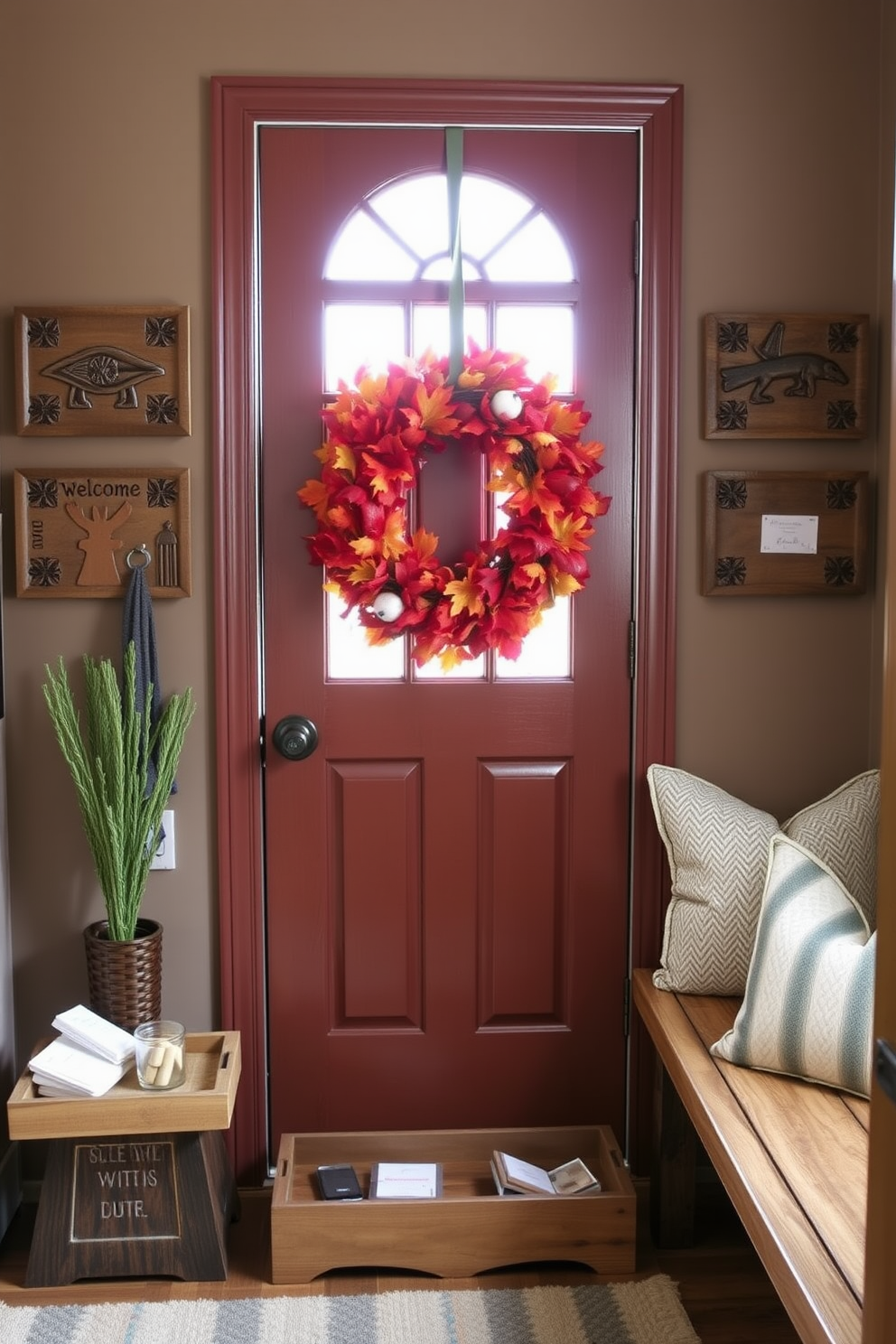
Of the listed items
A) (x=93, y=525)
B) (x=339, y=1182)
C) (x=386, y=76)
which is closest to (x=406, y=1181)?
(x=339, y=1182)

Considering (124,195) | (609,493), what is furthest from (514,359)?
(124,195)

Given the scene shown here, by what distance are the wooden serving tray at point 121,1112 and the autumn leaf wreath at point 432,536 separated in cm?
91

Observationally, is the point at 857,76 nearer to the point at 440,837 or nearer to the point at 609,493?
the point at 609,493

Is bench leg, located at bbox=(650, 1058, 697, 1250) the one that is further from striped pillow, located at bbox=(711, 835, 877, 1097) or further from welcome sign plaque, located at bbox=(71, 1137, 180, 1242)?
welcome sign plaque, located at bbox=(71, 1137, 180, 1242)

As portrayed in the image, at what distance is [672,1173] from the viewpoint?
7.79ft

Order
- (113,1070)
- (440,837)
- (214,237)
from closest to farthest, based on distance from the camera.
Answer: (113,1070)
(214,237)
(440,837)

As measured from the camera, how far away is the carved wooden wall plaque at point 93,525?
2.36 metres

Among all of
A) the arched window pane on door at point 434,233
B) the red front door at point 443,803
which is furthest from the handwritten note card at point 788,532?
the arched window pane on door at point 434,233

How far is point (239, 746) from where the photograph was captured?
245cm

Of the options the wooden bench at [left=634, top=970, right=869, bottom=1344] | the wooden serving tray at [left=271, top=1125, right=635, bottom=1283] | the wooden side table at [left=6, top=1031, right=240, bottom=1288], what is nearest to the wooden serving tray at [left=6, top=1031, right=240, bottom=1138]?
→ the wooden side table at [left=6, top=1031, right=240, bottom=1288]

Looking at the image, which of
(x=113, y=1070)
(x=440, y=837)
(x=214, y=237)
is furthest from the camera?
(x=440, y=837)

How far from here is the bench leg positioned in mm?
2371

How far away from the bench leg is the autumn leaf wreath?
98cm

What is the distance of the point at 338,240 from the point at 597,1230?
2.00m
